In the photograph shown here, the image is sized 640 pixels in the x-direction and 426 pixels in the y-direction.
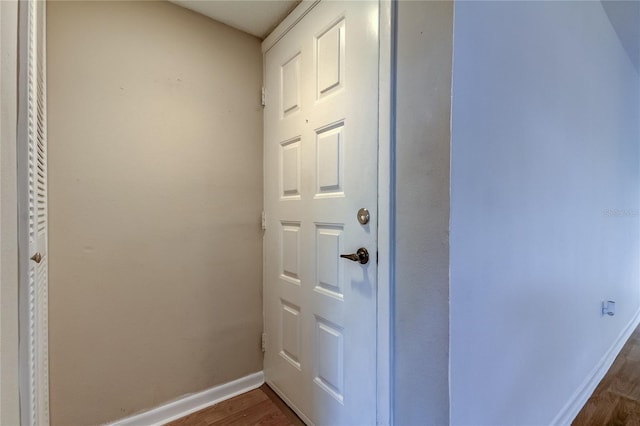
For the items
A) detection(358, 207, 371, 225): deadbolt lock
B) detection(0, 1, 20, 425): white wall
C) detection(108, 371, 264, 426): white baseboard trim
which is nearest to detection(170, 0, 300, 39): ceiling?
detection(0, 1, 20, 425): white wall

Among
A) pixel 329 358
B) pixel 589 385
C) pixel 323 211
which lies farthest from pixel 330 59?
pixel 589 385

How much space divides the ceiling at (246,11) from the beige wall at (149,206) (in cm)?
5

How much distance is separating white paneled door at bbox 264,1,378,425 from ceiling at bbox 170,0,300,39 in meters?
0.12

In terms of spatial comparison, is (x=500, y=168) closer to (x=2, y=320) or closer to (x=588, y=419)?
(x=2, y=320)

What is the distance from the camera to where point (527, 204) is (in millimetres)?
1020

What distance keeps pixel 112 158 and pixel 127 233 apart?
14.0 inches

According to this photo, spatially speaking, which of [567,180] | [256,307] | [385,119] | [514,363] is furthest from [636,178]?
[256,307]

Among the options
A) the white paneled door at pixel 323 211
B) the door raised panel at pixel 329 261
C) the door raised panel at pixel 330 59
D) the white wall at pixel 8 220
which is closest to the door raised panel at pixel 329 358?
the white paneled door at pixel 323 211

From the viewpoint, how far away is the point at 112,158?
1296mm

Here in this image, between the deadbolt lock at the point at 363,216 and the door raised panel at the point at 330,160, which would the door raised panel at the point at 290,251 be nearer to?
the door raised panel at the point at 330,160

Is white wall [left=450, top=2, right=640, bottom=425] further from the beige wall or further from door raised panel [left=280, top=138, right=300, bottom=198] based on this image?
the beige wall

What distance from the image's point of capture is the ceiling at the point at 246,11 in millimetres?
1424

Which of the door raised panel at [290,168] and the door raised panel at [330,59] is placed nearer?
the door raised panel at [330,59]

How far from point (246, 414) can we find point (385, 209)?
1.34m
